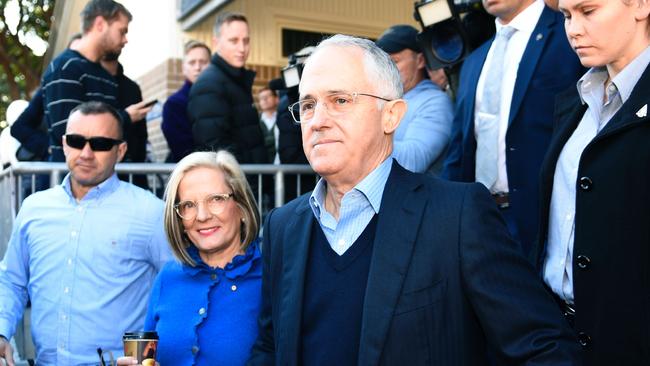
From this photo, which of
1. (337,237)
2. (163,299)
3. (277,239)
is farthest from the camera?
(163,299)

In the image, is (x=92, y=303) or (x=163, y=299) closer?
(x=163, y=299)

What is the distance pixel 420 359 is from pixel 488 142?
1584 mm

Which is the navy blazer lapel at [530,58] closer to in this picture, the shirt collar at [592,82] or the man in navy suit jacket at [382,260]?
the shirt collar at [592,82]

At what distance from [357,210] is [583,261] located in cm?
70

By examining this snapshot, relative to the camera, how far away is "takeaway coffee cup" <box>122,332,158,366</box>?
7.46ft

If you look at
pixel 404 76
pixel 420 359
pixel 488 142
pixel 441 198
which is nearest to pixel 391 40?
pixel 404 76

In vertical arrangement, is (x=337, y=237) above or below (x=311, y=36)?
below

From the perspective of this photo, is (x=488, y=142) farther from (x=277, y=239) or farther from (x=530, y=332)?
(x=530, y=332)

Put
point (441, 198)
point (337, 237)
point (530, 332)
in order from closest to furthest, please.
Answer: point (530, 332)
point (441, 198)
point (337, 237)

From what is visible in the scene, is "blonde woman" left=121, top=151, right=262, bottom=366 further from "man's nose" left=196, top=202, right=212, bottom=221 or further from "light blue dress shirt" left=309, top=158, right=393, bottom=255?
"light blue dress shirt" left=309, top=158, right=393, bottom=255

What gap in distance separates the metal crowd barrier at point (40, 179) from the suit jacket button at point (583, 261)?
2850 mm

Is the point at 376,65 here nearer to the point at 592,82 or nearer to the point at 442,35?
the point at 592,82

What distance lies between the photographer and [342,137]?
2.03 meters

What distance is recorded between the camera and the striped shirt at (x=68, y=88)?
4.46 meters
